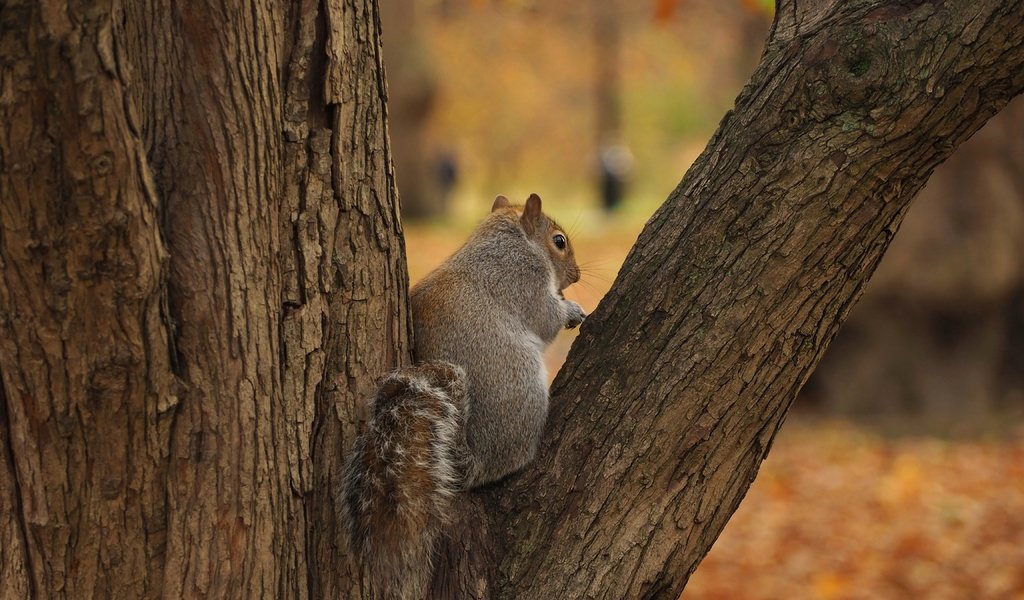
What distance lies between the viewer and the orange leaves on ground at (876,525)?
17.6 feet

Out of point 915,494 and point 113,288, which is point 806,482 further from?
point 113,288

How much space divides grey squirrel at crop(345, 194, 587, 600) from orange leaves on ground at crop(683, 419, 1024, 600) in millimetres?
2968

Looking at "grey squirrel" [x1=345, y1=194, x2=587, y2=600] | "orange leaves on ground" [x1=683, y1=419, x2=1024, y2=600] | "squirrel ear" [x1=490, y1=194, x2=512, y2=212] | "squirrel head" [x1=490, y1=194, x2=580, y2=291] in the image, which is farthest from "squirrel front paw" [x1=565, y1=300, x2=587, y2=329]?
"orange leaves on ground" [x1=683, y1=419, x2=1024, y2=600]

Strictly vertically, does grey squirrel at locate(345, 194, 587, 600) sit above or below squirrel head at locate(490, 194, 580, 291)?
below

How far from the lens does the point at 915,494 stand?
631 centimetres

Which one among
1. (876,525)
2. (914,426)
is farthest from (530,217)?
(914,426)

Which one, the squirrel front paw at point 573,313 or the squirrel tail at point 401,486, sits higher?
the squirrel front paw at point 573,313

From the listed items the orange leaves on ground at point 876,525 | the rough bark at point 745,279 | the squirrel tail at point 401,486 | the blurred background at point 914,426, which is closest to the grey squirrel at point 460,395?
the squirrel tail at point 401,486

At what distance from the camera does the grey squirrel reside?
2.05 meters

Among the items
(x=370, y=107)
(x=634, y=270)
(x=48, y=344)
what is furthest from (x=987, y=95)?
(x=48, y=344)

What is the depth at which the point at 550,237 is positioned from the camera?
3.31m

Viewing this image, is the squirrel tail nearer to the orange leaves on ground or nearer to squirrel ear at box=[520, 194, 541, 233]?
squirrel ear at box=[520, 194, 541, 233]

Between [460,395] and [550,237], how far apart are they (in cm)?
107

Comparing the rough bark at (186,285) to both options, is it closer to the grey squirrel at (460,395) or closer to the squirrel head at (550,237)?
the grey squirrel at (460,395)
